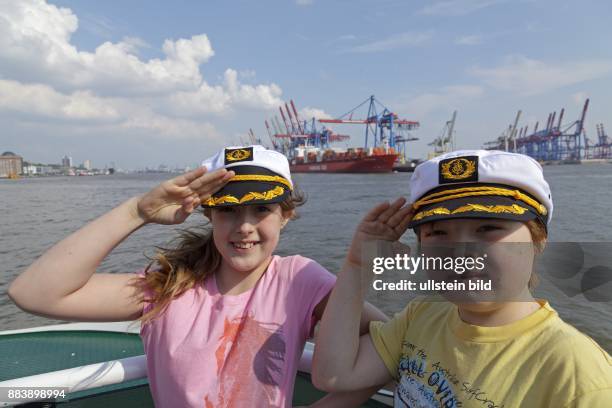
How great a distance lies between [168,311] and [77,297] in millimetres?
256

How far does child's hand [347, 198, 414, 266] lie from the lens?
1.03m

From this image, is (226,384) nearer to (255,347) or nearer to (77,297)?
(255,347)

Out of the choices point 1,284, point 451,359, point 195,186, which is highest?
point 195,186

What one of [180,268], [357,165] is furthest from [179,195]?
[357,165]

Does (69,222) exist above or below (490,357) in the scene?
below

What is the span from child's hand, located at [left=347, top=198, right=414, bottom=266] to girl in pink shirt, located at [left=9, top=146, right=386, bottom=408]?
0.30 m

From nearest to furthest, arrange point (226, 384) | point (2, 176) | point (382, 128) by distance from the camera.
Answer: point (226, 384) < point (382, 128) < point (2, 176)

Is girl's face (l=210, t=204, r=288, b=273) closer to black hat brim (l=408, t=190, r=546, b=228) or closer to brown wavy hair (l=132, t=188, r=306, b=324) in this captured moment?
brown wavy hair (l=132, t=188, r=306, b=324)

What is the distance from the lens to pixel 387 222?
1.05 m

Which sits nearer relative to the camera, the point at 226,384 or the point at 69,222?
the point at 226,384

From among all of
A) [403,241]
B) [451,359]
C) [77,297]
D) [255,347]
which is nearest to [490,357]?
[451,359]

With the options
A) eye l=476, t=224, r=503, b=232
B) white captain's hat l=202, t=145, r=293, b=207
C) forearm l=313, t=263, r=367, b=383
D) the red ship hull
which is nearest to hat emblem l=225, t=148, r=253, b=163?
white captain's hat l=202, t=145, r=293, b=207

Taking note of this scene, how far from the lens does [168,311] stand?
48.9 inches

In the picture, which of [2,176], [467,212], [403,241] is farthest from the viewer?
[2,176]
